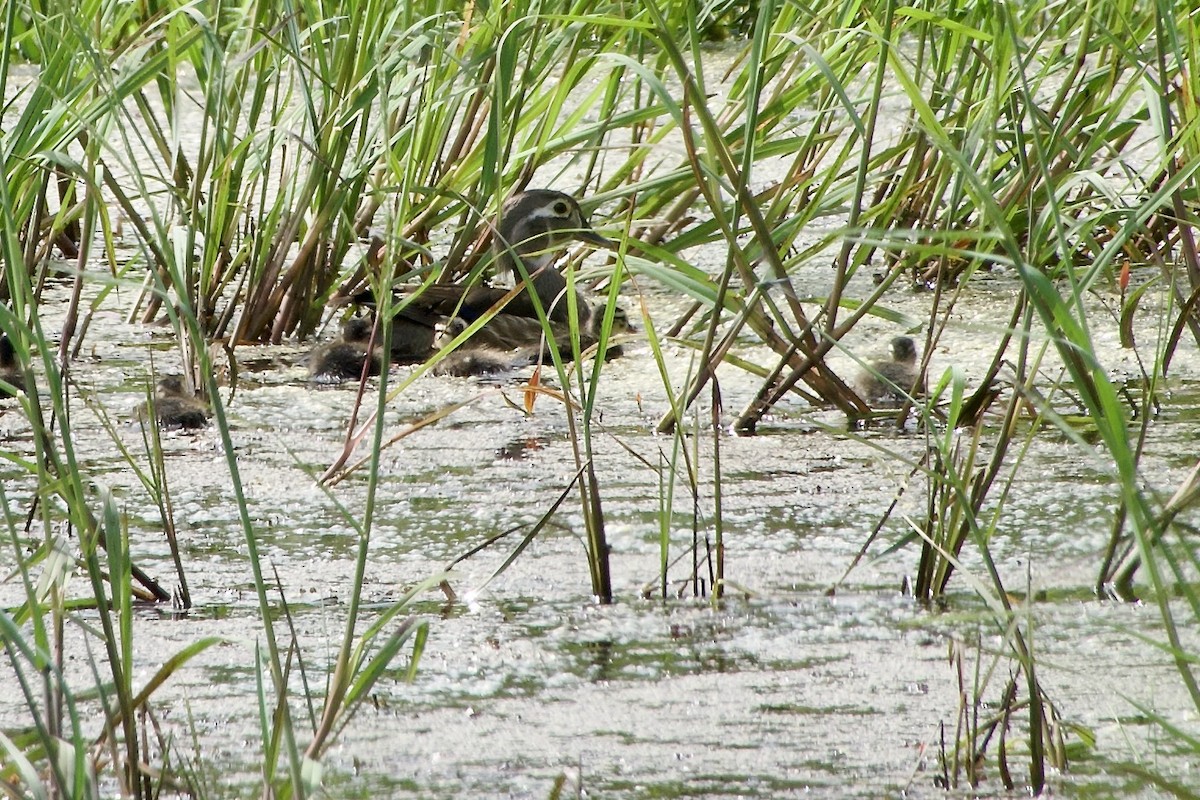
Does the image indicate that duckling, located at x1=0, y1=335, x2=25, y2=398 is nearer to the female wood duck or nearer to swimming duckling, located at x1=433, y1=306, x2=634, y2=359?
the female wood duck

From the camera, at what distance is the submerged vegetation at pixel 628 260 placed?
1.98 meters

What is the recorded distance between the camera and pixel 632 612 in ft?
8.71

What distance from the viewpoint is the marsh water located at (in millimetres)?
2113

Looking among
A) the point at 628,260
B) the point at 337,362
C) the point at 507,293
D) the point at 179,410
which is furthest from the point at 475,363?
the point at 628,260

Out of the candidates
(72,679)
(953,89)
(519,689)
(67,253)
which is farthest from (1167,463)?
(67,253)

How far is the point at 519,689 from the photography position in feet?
7.72

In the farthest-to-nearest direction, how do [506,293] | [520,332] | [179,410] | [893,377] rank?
[520,332], [506,293], [893,377], [179,410]

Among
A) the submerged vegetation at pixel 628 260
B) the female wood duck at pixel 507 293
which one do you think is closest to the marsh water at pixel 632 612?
the submerged vegetation at pixel 628 260

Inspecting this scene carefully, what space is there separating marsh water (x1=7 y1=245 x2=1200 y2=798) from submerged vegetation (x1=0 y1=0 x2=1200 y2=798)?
47 millimetres

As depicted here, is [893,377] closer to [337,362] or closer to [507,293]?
[507,293]

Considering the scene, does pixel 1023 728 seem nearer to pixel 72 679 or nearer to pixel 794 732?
pixel 794 732

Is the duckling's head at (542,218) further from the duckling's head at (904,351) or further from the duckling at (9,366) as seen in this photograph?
the duckling at (9,366)

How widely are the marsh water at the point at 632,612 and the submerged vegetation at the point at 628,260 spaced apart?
5 cm

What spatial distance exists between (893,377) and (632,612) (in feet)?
5.48
